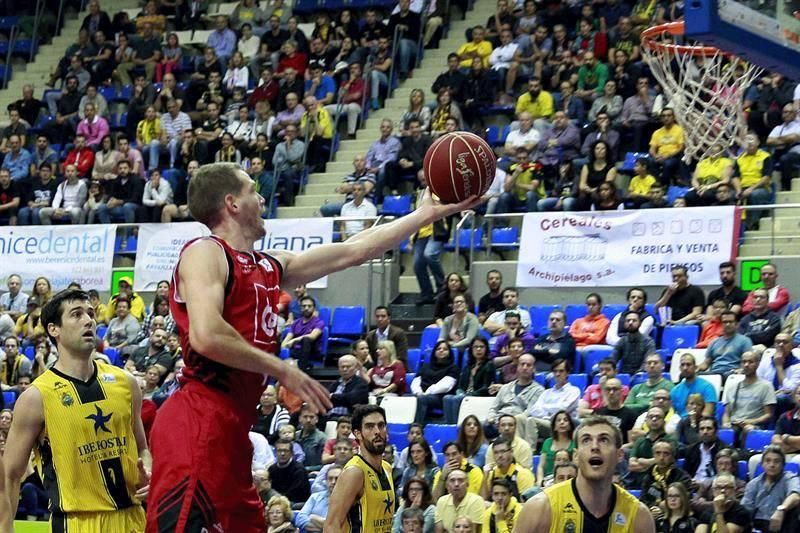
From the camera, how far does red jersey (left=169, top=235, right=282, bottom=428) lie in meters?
5.55

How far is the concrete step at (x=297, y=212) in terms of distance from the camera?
67.5ft

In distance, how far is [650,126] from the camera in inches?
713

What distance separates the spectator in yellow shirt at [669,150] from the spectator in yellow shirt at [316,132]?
571 cm

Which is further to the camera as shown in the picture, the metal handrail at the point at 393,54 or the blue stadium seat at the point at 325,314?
the metal handrail at the point at 393,54

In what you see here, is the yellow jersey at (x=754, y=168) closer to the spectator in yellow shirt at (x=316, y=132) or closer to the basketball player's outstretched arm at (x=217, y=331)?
the spectator in yellow shirt at (x=316, y=132)

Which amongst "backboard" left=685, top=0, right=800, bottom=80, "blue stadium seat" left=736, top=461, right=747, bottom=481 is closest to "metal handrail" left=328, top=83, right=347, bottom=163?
"blue stadium seat" left=736, top=461, right=747, bottom=481

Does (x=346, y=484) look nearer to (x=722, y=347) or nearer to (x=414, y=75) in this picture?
(x=722, y=347)

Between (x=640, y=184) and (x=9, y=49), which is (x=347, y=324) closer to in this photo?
(x=640, y=184)

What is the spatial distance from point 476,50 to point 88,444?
14.9 meters

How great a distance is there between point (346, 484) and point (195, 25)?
1798cm

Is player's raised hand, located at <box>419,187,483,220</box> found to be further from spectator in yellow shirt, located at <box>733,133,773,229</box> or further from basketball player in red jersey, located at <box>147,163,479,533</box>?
spectator in yellow shirt, located at <box>733,133,773,229</box>

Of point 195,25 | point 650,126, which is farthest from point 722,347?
point 195,25

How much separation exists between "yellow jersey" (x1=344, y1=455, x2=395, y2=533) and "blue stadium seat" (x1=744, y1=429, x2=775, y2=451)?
5048 mm

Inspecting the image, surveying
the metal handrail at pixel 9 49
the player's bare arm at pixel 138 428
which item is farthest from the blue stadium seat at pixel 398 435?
the metal handrail at pixel 9 49
